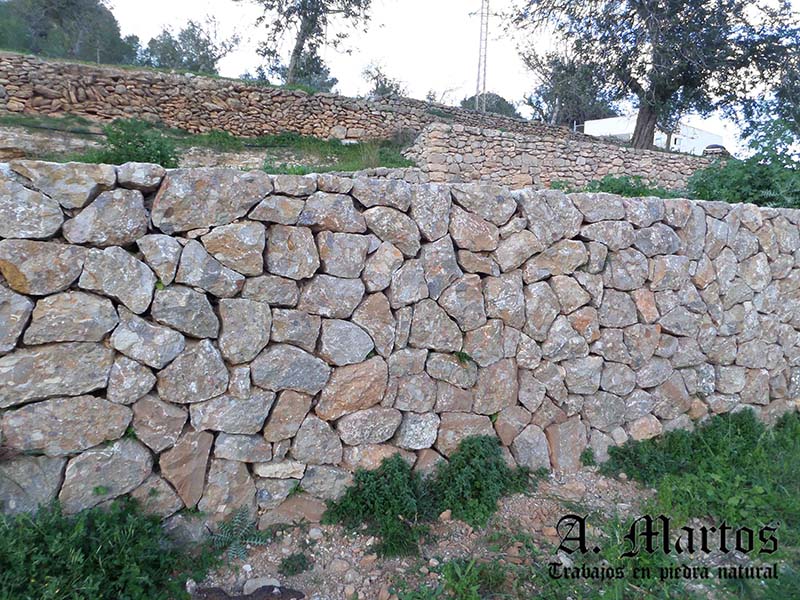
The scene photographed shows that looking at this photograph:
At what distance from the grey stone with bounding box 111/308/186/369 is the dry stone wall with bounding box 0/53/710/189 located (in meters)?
6.51

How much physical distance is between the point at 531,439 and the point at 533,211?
165cm

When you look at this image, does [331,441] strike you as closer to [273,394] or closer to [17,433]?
[273,394]

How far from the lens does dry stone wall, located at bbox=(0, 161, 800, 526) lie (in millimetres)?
2359

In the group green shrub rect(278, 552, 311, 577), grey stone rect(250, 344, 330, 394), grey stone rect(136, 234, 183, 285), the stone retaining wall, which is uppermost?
the stone retaining wall

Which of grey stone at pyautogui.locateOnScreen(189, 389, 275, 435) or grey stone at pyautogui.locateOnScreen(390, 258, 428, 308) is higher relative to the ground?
grey stone at pyautogui.locateOnScreen(390, 258, 428, 308)

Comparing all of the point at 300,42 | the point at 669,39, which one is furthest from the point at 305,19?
the point at 669,39

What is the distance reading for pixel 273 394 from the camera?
2.83 meters

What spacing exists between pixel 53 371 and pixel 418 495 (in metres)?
2.15

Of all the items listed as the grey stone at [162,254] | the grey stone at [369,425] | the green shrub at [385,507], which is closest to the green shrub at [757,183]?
the grey stone at [369,425]

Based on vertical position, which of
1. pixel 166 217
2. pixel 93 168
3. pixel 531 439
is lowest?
pixel 531 439

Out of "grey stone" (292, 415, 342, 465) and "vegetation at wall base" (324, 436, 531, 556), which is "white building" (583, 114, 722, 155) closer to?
"vegetation at wall base" (324, 436, 531, 556)

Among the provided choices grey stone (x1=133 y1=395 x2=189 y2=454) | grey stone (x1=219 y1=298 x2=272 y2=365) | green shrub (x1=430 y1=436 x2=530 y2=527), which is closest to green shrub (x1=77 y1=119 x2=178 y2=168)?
grey stone (x1=219 y1=298 x2=272 y2=365)

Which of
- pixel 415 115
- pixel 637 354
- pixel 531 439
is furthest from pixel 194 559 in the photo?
pixel 415 115

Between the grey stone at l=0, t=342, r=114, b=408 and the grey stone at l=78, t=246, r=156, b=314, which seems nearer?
the grey stone at l=0, t=342, r=114, b=408
